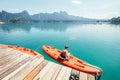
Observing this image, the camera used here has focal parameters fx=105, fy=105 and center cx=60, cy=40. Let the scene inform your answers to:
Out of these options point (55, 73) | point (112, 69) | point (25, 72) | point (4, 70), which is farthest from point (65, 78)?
point (112, 69)

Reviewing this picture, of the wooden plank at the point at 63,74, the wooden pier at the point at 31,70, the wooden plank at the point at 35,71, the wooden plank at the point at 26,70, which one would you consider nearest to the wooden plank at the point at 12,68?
the wooden pier at the point at 31,70

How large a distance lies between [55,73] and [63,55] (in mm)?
4469

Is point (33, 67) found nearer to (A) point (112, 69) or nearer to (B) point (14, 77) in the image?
(B) point (14, 77)

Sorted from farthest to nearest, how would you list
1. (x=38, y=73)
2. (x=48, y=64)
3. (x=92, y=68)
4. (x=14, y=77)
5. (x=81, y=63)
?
(x=81, y=63)
(x=92, y=68)
(x=48, y=64)
(x=38, y=73)
(x=14, y=77)

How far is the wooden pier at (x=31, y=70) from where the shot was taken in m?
6.12

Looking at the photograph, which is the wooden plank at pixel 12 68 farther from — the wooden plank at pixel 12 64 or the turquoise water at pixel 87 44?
the turquoise water at pixel 87 44

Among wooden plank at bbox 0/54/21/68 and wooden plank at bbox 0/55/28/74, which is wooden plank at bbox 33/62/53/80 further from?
wooden plank at bbox 0/54/21/68

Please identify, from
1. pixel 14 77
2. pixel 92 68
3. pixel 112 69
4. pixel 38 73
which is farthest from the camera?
pixel 112 69

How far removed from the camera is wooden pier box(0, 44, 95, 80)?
6121 mm

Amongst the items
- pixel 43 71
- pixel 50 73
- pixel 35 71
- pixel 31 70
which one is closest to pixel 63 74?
pixel 50 73

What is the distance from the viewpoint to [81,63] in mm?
10602

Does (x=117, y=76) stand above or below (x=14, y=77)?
below

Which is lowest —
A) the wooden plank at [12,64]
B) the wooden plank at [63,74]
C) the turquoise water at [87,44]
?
the turquoise water at [87,44]

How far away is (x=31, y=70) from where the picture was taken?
681 centimetres
